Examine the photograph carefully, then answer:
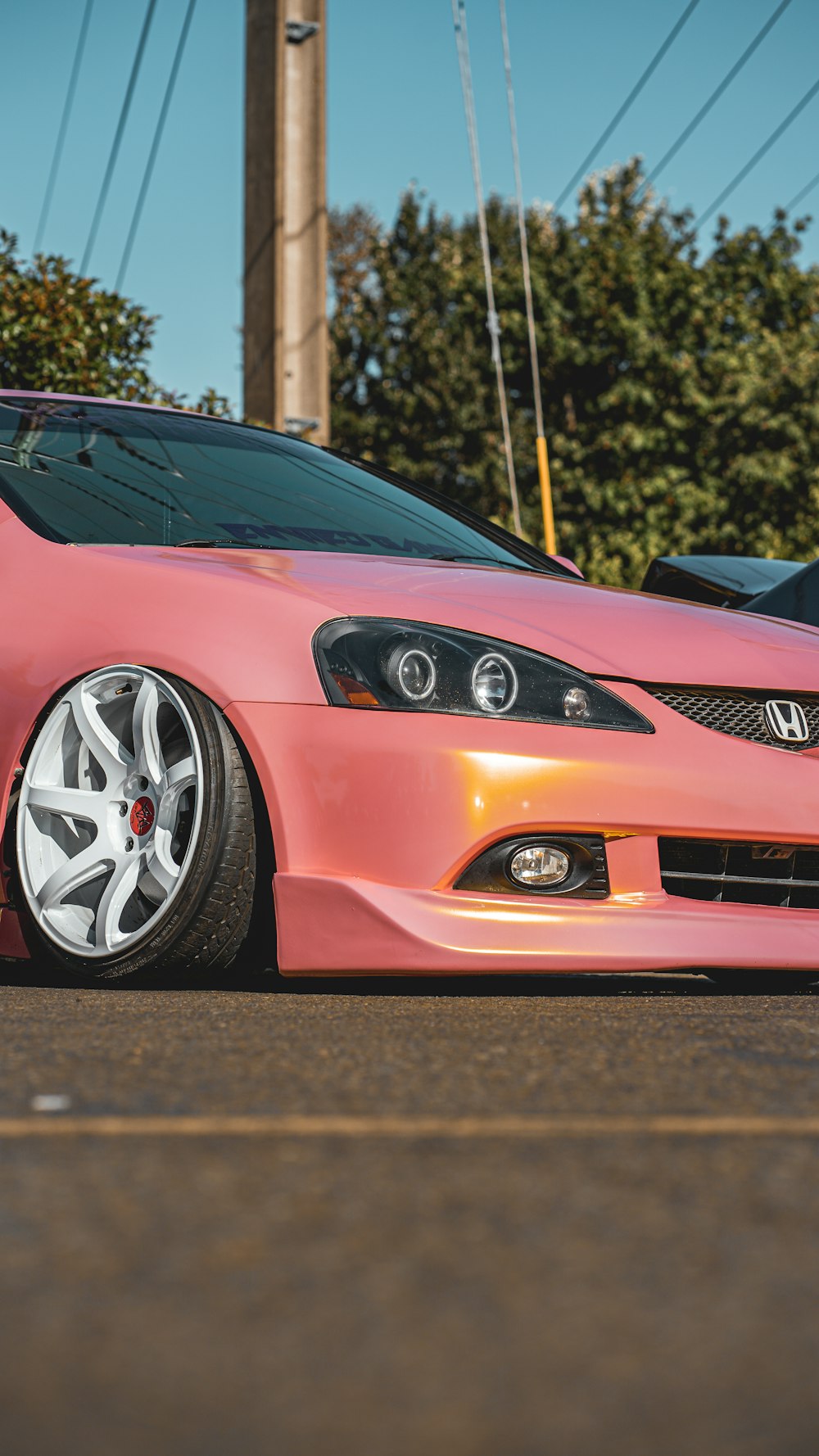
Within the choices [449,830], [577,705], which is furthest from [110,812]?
[577,705]

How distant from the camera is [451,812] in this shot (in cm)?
304

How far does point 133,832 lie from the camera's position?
Answer: 128 inches

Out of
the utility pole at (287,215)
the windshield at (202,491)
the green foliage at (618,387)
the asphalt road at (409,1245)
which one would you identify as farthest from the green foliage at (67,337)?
the green foliage at (618,387)

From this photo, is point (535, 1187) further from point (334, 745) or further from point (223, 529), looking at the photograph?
point (223, 529)

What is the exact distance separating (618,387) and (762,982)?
109 feet

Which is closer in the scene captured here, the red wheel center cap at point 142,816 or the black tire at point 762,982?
the red wheel center cap at point 142,816

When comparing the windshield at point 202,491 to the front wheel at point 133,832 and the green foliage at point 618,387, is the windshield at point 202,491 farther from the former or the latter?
the green foliage at point 618,387

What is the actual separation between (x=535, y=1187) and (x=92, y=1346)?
21.0 inches

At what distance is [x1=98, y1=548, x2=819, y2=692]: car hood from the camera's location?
3.23 meters

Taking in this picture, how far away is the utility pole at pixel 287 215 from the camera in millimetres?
11172

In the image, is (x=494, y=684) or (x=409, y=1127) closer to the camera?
(x=409, y=1127)

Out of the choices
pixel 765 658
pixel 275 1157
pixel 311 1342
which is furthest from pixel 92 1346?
pixel 765 658

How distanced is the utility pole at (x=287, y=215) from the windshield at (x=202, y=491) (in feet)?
21.4

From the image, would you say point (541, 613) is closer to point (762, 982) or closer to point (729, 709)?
point (729, 709)
